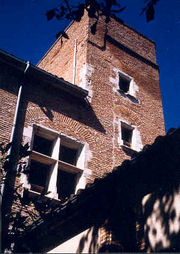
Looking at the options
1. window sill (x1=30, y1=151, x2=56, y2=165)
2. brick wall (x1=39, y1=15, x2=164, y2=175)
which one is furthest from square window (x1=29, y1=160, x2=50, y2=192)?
brick wall (x1=39, y1=15, x2=164, y2=175)

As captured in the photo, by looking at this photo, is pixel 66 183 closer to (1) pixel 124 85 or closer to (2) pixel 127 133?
(2) pixel 127 133

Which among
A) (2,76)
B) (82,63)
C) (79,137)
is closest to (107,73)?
(82,63)

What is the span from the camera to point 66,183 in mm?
10016

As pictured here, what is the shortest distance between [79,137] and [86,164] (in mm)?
929

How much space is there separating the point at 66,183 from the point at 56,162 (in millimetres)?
763

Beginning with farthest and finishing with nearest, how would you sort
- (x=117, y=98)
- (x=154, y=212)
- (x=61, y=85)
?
(x=117, y=98), (x=61, y=85), (x=154, y=212)

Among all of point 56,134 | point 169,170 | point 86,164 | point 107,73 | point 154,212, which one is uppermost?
point 107,73

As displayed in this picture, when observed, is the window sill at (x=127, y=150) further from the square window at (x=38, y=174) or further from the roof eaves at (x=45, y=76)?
the square window at (x=38, y=174)

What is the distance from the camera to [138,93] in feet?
46.4

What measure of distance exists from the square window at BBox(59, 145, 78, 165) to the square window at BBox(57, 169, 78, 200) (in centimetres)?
44

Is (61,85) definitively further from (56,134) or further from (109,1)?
(109,1)

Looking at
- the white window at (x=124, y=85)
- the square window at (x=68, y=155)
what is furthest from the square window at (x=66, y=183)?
the white window at (x=124, y=85)

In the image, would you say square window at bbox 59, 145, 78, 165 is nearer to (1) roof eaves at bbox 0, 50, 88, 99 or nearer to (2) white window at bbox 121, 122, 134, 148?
(1) roof eaves at bbox 0, 50, 88, 99

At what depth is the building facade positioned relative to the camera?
963cm
